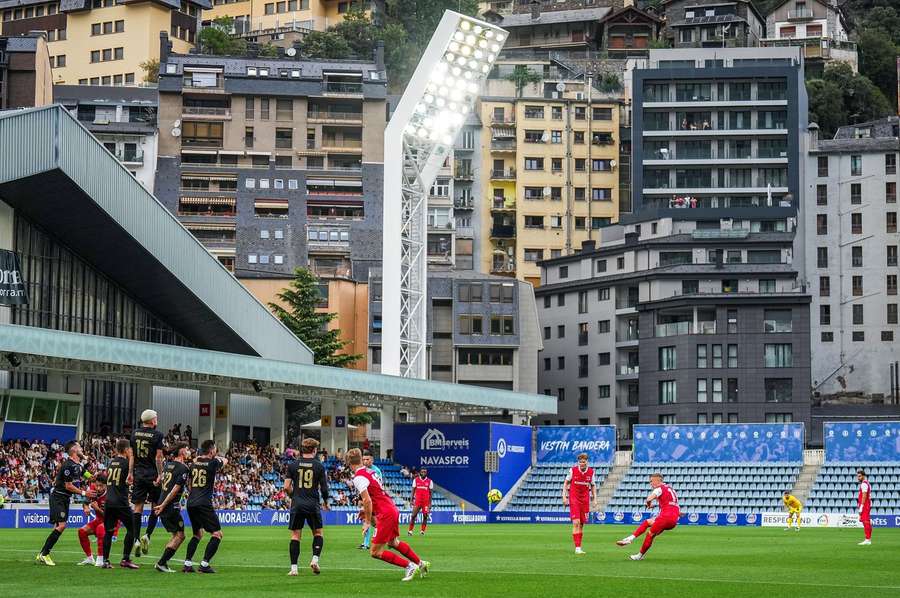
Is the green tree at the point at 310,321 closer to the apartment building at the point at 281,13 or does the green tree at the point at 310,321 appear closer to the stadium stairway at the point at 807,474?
the stadium stairway at the point at 807,474

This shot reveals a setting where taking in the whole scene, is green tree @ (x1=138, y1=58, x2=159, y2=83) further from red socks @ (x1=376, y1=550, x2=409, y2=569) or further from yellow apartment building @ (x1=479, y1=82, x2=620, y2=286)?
red socks @ (x1=376, y1=550, x2=409, y2=569)

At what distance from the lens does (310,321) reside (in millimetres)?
95625

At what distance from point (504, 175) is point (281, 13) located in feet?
142

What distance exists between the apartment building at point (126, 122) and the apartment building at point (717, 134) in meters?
42.1

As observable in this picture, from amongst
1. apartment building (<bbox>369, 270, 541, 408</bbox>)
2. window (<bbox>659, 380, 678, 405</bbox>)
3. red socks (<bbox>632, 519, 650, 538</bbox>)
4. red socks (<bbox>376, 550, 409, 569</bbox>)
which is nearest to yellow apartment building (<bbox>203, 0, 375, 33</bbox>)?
apartment building (<bbox>369, 270, 541, 408</bbox>)

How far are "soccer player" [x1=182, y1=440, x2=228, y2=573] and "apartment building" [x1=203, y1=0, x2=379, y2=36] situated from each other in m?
132

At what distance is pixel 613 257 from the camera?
11075 cm

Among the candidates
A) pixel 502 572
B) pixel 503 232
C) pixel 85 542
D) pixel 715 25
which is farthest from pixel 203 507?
pixel 715 25

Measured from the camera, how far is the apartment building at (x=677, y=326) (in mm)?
99688

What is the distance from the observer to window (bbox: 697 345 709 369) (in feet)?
331

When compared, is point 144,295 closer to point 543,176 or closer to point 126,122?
point 126,122

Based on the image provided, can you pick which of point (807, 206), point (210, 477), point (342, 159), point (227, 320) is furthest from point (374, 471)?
point (807, 206)

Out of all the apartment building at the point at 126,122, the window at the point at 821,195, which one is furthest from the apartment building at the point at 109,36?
the window at the point at 821,195

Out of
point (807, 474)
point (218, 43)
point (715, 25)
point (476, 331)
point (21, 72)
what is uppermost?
point (715, 25)
